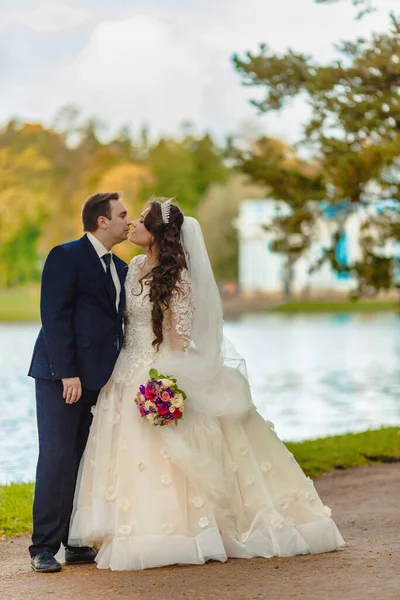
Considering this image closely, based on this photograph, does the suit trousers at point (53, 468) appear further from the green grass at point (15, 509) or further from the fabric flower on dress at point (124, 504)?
the green grass at point (15, 509)

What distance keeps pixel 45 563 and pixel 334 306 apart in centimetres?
5511

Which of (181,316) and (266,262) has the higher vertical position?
(181,316)

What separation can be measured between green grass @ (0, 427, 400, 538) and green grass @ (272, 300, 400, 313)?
1871 inches

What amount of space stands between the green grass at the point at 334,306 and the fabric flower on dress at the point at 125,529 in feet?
178

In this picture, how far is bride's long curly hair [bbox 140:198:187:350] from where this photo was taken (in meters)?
5.64

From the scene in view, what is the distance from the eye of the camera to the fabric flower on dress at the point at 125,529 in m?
5.33

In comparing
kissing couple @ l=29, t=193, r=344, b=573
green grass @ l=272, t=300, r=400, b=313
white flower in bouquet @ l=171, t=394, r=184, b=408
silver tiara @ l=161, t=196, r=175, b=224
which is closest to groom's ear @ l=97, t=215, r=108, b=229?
kissing couple @ l=29, t=193, r=344, b=573

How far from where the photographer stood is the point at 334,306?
197 feet

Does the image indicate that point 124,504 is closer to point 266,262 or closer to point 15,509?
point 15,509

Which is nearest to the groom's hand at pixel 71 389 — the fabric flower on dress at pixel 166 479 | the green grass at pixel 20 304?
the fabric flower on dress at pixel 166 479

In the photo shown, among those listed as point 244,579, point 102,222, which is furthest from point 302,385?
point 244,579

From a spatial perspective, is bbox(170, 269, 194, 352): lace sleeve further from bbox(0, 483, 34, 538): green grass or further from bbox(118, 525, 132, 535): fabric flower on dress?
bbox(0, 483, 34, 538): green grass

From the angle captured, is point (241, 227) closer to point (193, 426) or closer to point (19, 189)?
point (19, 189)

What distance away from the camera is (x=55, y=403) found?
18.2ft
